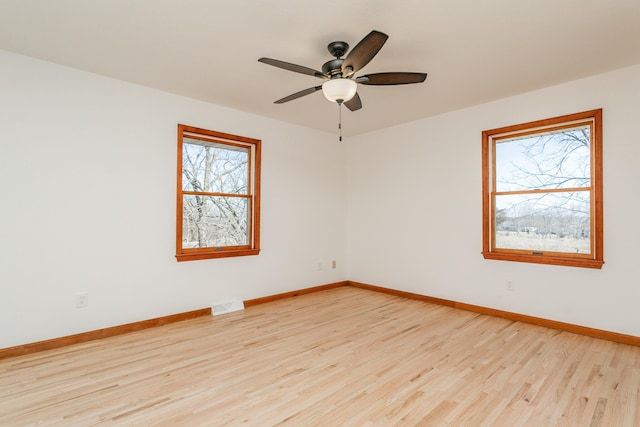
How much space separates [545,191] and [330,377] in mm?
3072

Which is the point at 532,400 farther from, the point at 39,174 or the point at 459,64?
the point at 39,174

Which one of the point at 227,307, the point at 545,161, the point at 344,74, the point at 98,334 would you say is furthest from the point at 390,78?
the point at 98,334

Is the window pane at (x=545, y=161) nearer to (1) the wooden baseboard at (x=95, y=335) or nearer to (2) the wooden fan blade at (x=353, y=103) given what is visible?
(2) the wooden fan blade at (x=353, y=103)

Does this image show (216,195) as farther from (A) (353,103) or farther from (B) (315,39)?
(B) (315,39)

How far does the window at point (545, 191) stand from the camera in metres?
3.29

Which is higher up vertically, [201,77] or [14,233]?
[201,77]

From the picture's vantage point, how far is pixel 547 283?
11.6ft

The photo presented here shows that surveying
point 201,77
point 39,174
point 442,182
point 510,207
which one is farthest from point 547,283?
point 39,174

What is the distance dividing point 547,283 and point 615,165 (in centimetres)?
→ 134

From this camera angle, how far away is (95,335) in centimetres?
313

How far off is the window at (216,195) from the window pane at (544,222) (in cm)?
313

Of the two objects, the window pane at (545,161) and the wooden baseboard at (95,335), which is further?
the window pane at (545,161)

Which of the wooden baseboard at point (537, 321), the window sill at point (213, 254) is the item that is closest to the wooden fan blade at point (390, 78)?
the window sill at point (213, 254)

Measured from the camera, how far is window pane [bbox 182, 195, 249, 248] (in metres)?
3.86
